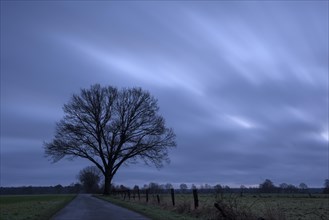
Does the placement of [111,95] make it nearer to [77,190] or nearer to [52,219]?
[52,219]

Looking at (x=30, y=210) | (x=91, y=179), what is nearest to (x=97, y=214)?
(x=30, y=210)

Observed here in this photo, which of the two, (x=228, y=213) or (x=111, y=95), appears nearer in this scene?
(x=228, y=213)

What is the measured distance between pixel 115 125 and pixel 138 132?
10.8 ft

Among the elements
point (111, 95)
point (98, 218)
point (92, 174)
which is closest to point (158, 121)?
point (111, 95)

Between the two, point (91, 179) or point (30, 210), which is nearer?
point (30, 210)

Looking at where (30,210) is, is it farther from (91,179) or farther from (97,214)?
(91,179)

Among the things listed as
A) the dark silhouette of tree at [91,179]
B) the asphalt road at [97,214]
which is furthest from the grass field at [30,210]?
the dark silhouette of tree at [91,179]

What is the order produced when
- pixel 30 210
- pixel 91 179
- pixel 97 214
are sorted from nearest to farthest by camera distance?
pixel 97 214 → pixel 30 210 → pixel 91 179

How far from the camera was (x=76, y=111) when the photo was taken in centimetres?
5938

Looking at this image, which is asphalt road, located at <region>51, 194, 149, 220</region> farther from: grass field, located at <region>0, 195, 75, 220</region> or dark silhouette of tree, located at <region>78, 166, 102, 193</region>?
dark silhouette of tree, located at <region>78, 166, 102, 193</region>

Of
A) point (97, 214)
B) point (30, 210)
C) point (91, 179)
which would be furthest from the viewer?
point (91, 179)

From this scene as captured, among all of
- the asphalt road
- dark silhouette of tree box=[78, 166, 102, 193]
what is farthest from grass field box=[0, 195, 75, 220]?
dark silhouette of tree box=[78, 166, 102, 193]

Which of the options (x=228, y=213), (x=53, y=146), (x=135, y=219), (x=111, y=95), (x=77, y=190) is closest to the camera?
(x=228, y=213)

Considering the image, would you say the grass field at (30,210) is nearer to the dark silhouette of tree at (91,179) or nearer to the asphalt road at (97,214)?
the asphalt road at (97,214)
